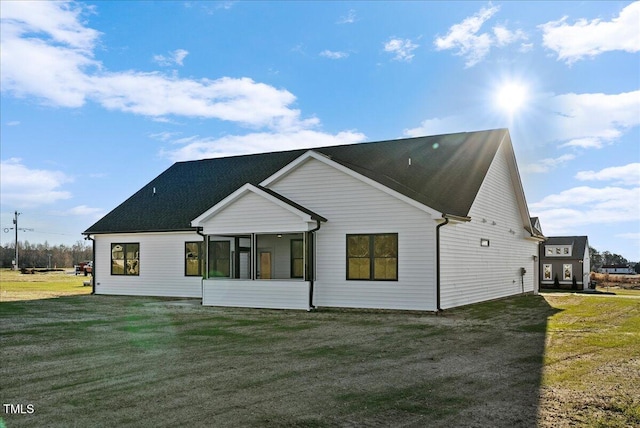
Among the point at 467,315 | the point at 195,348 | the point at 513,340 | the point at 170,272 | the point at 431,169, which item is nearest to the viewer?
the point at 195,348

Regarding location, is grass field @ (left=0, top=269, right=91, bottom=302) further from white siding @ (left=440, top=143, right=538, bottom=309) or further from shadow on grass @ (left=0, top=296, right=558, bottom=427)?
white siding @ (left=440, top=143, right=538, bottom=309)

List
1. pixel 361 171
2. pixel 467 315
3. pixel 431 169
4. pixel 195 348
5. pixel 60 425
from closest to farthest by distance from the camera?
pixel 60 425 < pixel 195 348 < pixel 467 315 < pixel 361 171 < pixel 431 169

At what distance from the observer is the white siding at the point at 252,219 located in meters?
18.0

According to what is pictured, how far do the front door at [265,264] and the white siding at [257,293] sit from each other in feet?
8.66

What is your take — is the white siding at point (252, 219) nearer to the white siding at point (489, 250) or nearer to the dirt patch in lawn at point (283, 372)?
the dirt patch in lawn at point (283, 372)

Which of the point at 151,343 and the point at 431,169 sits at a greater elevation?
the point at 431,169

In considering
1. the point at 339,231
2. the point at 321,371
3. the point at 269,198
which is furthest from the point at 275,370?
the point at 269,198

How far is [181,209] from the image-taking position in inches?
965

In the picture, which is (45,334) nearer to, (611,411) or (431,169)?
(611,411)

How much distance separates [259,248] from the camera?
71.7 feet

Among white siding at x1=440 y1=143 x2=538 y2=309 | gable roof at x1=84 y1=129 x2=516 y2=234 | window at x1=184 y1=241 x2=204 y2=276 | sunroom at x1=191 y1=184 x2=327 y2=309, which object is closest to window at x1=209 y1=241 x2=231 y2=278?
sunroom at x1=191 y1=184 x2=327 y2=309

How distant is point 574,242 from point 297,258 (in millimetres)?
37747

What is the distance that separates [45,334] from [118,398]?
6.78 meters

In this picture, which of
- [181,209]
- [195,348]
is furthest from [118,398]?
[181,209]
